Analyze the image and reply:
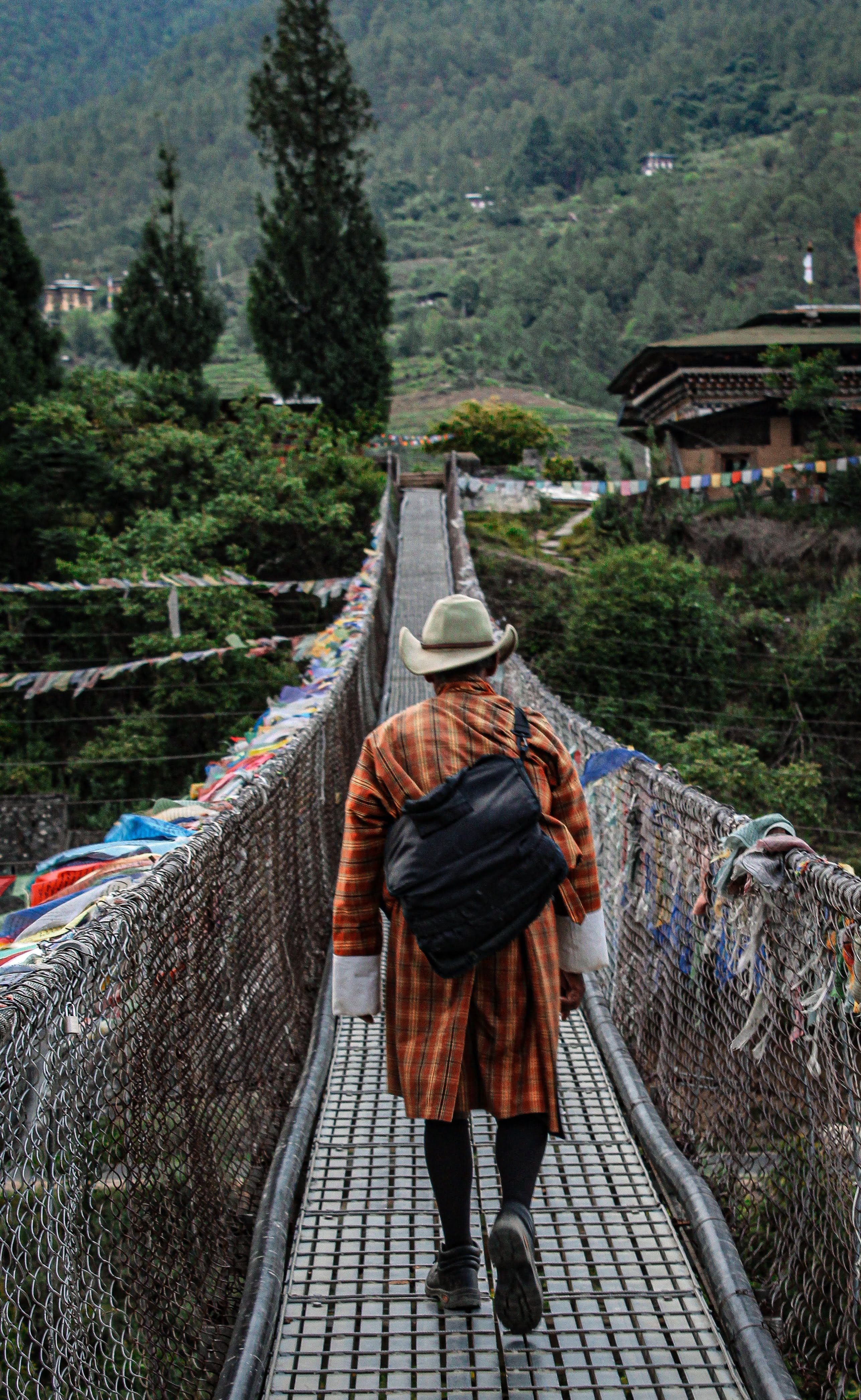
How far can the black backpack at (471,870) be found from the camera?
2262 mm

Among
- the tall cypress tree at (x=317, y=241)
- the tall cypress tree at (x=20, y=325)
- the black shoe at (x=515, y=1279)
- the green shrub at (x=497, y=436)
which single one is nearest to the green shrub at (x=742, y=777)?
the black shoe at (x=515, y=1279)

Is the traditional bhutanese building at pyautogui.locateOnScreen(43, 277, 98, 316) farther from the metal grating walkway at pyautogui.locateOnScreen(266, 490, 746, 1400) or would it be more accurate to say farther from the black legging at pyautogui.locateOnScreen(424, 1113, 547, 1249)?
the black legging at pyautogui.locateOnScreen(424, 1113, 547, 1249)

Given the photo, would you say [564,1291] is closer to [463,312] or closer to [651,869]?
[651,869]

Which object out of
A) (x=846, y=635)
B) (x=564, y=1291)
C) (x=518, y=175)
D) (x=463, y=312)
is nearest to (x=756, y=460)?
(x=846, y=635)

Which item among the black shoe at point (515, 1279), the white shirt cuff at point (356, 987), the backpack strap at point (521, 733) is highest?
the backpack strap at point (521, 733)

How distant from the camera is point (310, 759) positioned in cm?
462

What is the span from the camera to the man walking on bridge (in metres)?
2.37

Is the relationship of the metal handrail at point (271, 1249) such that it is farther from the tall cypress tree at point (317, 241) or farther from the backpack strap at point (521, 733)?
the tall cypress tree at point (317, 241)

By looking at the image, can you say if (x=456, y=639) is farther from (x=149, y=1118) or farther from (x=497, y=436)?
(x=497, y=436)

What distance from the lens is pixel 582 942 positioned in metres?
2.57

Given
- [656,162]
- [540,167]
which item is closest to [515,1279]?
[540,167]

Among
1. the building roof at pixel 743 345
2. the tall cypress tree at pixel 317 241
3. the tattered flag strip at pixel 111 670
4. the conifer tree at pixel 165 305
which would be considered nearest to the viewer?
the tattered flag strip at pixel 111 670

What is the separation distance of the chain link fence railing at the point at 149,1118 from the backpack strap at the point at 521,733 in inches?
30.1

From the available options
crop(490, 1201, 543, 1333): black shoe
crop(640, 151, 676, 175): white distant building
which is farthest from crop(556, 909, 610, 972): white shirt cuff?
crop(640, 151, 676, 175): white distant building
